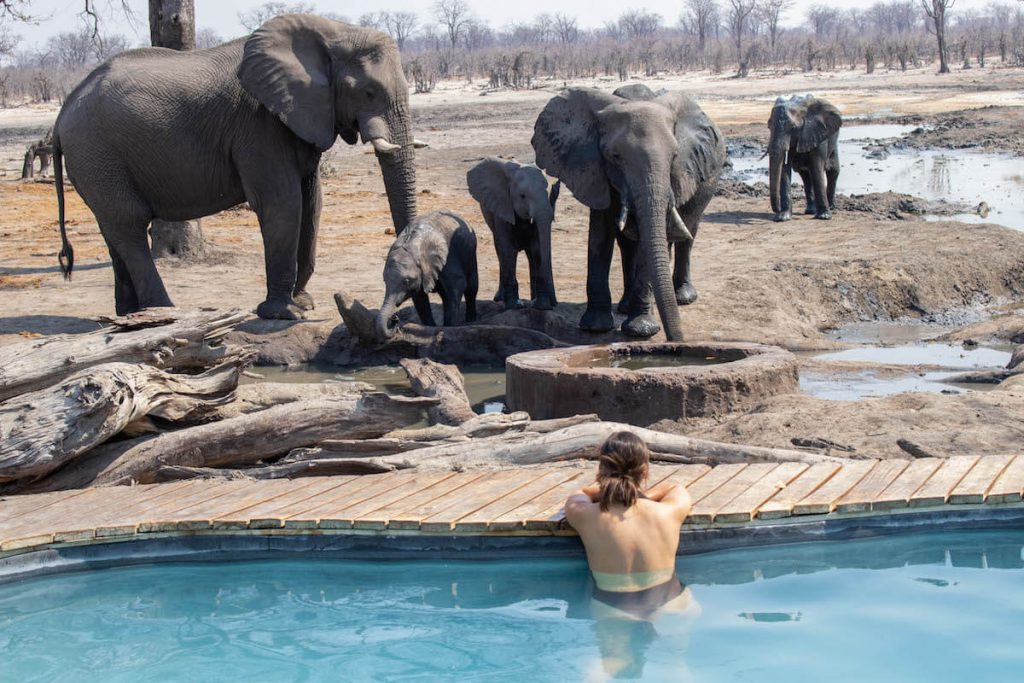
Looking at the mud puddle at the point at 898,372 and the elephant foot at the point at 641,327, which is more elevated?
the elephant foot at the point at 641,327

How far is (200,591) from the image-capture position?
19.5 ft

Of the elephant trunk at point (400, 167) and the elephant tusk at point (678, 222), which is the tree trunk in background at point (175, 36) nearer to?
the elephant trunk at point (400, 167)

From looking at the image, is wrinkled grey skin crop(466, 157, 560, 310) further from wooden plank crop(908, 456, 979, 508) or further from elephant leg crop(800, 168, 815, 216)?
elephant leg crop(800, 168, 815, 216)

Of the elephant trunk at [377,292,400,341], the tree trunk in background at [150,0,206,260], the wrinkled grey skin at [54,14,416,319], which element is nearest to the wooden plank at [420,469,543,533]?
the elephant trunk at [377,292,400,341]

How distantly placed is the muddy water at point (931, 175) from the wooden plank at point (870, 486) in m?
12.5

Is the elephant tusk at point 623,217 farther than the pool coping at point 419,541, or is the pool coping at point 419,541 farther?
the elephant tusk at point 623,217

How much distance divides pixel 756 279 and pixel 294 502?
7833mm

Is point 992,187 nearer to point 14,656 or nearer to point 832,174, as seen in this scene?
point 832,174

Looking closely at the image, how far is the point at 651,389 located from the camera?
328 inches

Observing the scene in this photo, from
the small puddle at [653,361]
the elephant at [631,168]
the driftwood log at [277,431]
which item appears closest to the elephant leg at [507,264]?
the elephant at [631,168]

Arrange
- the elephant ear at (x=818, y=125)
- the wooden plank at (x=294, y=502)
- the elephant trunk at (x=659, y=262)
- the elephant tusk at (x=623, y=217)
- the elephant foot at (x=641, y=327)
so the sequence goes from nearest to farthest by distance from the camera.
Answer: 1. the wooden plank at (x=294, y=502)
2. the elephant trunk at (x=659, y=262)
3. the elephant tusk at (x=623, y=217)
4. the elephant foot at (x=641, y=327)
5. the elephant ear at (x=818, y=125)

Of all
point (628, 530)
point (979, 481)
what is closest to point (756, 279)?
point (979, 481)

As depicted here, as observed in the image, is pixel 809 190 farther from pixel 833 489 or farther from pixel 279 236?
pixel 833 489

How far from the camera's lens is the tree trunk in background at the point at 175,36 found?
46.3 feet
